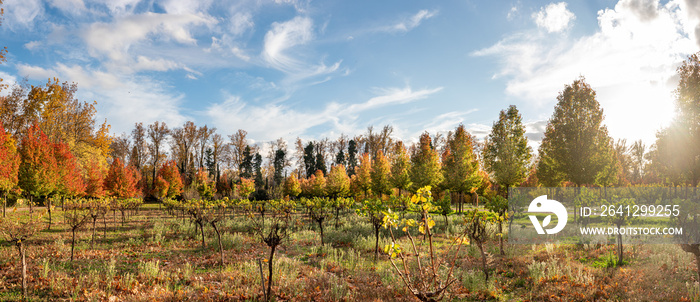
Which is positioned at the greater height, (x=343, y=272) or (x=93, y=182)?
(x=93, y=182)

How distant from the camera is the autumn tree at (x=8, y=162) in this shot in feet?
52.8

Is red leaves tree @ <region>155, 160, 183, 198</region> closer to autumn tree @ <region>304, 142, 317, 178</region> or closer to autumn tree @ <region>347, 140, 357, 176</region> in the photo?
autumn tree @ <region>304, 142, 317, 178</region>

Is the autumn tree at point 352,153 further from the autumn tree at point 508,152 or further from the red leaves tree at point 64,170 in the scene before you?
A: the red leaves tree at point 64,170

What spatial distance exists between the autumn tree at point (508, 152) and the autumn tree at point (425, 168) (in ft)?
13.8

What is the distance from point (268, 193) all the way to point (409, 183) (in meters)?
25.3

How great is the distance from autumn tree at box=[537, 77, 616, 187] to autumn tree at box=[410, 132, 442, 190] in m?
8.86

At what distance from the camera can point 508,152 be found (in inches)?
916

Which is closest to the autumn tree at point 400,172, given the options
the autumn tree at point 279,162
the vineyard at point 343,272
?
the vineyard at point 343,272

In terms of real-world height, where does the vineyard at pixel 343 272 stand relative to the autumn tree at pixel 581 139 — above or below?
below

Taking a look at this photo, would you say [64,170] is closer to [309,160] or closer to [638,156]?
[309,160]

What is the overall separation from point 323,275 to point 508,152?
63.4 ft

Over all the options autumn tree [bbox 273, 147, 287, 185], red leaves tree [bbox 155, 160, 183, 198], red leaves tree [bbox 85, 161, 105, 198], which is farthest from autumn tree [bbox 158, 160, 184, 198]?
autumn tree [bbox 273, 147, 287, 185]

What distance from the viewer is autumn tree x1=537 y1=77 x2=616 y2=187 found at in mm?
18781

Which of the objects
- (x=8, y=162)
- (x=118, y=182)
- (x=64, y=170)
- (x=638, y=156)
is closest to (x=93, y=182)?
(x=118, y=182)
